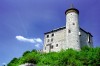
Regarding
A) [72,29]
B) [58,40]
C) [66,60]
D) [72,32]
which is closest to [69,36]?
[72,32]

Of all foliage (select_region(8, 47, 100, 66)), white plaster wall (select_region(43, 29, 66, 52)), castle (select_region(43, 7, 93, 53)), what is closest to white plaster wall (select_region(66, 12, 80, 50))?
castle (select_region(43, 7, 93, 53))

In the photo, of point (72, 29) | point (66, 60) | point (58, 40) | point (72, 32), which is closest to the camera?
point (66, 60)

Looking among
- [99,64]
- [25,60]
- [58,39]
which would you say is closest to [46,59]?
[25,60]

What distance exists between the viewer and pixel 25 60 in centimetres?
2909

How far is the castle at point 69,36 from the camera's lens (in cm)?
5628

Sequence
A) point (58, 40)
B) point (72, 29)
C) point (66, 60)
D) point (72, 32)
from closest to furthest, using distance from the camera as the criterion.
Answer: point (66, 60), point (72, 32), point (72, 29), point (58, 40)

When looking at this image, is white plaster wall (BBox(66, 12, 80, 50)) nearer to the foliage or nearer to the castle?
the castle

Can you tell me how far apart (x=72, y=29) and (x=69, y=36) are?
6.35 feet

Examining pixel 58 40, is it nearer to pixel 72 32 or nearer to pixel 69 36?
pixel 69 36

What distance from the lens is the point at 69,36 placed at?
187 ft

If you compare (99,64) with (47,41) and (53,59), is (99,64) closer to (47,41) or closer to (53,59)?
(53,59)

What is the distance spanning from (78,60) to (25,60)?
24.9 feet

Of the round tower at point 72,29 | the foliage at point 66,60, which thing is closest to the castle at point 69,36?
the round tower at point 72,29

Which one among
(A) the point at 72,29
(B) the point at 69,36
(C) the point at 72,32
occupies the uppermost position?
(A) the point at 72,29
